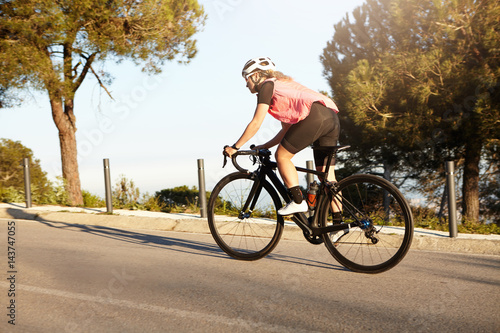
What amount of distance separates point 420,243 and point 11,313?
4.44 meters

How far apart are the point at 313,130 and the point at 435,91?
12.3 metres

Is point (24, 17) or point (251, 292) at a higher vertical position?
point (24, 17)

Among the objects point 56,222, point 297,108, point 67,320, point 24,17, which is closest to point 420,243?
point 297,108

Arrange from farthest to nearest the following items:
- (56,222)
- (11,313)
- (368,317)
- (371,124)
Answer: (371,124) < (56,222) < (11,313) < (368,317)

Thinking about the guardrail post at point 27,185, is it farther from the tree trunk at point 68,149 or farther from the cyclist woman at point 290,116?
the cyclist woman at point 290,116

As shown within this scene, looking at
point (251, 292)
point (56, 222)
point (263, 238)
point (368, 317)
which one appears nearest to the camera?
point (368, 317)

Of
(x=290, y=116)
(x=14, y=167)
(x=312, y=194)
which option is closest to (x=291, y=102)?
(x=290, y=116)

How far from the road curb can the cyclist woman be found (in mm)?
2124

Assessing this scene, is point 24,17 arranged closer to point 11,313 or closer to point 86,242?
point 86,242

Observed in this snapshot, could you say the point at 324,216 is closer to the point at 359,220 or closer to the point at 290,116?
the point at 359,220

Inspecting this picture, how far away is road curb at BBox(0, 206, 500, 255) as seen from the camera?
5.49 m

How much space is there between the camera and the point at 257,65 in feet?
14.5

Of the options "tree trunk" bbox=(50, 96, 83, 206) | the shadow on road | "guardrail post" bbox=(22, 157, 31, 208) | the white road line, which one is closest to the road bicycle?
the shadow on road

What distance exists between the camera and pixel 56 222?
8781mm
